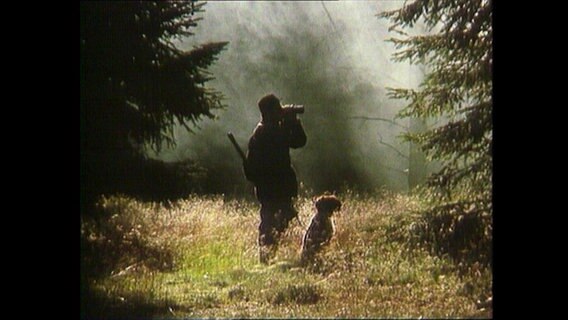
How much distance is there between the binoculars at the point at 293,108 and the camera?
3848mm

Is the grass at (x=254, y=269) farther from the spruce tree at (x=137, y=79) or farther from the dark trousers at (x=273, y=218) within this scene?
the spruce tree at (x=137, y=79)

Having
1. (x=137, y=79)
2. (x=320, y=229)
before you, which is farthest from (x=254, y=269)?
(x=137, y=79)

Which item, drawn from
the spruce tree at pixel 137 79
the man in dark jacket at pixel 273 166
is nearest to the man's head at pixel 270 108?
the man in dark jacket at pixel 273 166

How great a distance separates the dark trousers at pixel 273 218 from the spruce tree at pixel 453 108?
63 cm

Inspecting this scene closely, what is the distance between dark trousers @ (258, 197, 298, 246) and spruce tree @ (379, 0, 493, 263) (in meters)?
0.63

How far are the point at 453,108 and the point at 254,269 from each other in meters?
1.17

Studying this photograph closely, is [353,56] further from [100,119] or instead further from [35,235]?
[35,235]

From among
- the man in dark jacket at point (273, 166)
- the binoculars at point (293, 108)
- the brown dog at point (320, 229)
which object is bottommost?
the brown dog at point (320, 229)

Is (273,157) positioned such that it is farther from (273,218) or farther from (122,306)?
(122,306)

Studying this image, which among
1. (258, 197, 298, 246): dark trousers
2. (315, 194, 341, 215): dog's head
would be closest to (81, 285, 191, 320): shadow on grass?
(258, 197, 298, 246): dark trousers

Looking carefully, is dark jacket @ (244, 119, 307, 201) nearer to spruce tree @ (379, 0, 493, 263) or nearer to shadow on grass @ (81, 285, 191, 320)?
spruce tree @ (379, 0, 493, 263)

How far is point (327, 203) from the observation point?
3.83 m
